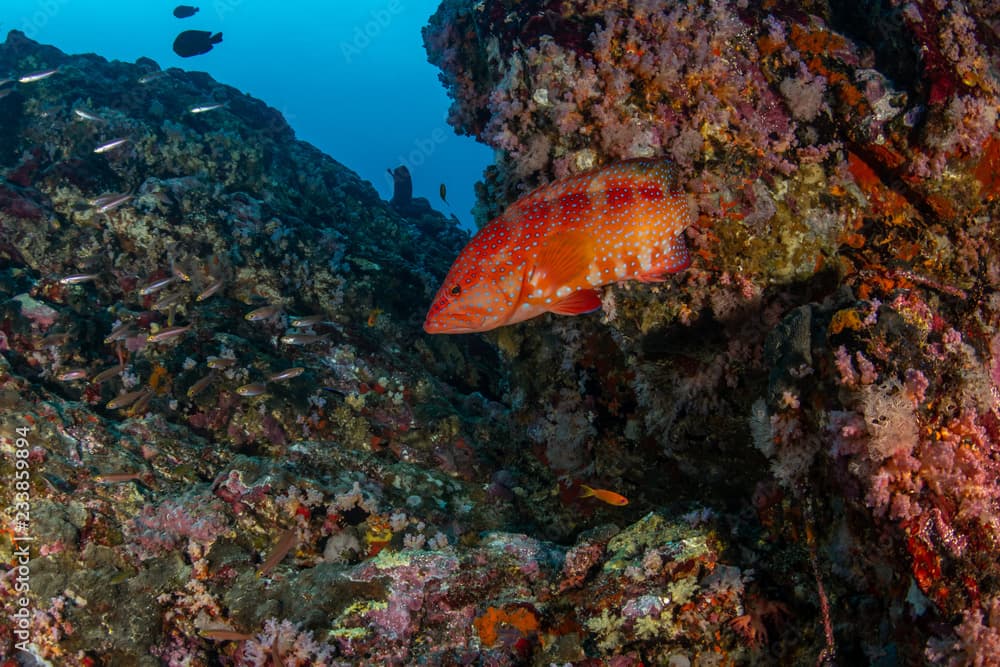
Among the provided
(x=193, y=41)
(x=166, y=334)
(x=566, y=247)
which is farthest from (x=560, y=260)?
(x=193, y=41)

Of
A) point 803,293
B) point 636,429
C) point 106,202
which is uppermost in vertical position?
point 106,202

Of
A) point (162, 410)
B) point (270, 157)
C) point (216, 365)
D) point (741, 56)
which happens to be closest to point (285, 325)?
point (216, 365)

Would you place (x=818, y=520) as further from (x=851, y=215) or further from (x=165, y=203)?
(x=165, y=203)

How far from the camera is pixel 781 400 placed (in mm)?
3090

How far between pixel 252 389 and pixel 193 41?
1490 cm

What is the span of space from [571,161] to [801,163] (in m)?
1.74

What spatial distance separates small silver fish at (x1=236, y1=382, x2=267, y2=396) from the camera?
6.04m

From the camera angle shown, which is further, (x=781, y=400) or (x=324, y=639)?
(x=324, y=639)

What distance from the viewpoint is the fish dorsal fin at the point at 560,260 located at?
313 centimetres

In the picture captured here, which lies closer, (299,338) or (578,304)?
(578,304)

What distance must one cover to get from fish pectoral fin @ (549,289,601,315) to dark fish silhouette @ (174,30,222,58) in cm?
1726

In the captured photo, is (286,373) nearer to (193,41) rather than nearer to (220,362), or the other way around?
(220,362)

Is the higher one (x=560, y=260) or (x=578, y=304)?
(x=560, y=260)

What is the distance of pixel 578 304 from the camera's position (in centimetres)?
320
